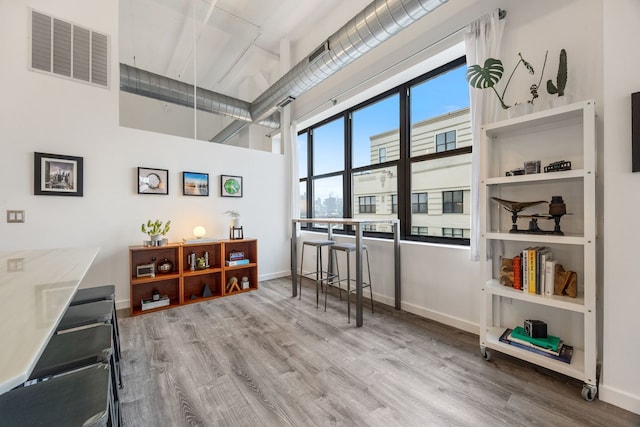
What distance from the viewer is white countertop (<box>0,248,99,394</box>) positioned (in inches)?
19.5

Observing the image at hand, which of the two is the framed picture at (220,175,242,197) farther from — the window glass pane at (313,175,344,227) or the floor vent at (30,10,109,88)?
the floor vent at (30,10,109,88)

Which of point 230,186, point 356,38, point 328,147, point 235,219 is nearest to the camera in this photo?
point 356,38

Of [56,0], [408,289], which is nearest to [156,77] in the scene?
[56,0]

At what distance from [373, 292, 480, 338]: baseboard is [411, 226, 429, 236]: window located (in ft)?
2.66

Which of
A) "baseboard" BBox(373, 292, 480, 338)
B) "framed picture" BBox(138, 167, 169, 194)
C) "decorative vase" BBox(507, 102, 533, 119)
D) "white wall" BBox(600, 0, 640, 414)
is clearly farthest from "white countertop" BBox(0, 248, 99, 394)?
"baseboard" BBox(373, 292, 480, 338)

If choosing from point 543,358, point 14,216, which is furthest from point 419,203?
point 14,216

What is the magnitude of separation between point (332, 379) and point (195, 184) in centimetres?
301

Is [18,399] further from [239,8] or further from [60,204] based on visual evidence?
[239,8]

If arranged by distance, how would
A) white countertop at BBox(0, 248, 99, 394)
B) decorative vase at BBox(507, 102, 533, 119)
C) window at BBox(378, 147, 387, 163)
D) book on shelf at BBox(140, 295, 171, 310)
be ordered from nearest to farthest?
white countertop at BBox(0, 248, 99, 394)
decorative vase at BBox(507, 102, 533, 119)
book on shelf at BBox(140, 295, 171, 310)
window at BBox(378, 147, 387, 163)

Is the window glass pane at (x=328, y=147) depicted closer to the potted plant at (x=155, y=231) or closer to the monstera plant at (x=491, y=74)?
the monstera plant at (x=491, y=74)

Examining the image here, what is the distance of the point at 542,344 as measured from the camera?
1820 millimetres

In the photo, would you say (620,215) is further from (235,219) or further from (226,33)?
(226,33)

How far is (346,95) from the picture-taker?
368 centimetres

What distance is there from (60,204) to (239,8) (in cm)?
327
